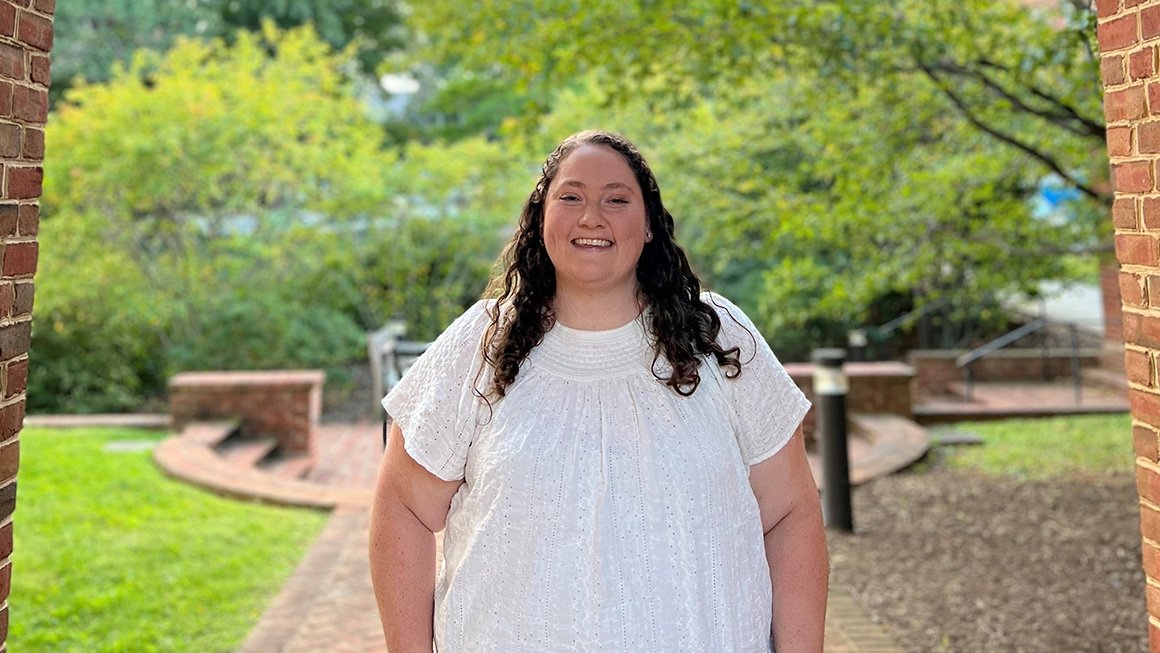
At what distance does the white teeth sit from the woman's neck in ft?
0.38

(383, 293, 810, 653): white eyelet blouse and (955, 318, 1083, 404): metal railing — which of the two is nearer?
(383, 293, 810, 653): white eyelet blouse

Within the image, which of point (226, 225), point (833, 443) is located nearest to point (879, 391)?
point (833, 443)

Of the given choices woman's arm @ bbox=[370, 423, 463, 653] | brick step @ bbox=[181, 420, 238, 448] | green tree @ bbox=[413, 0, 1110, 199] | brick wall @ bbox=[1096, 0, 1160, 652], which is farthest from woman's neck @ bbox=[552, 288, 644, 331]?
brick step @ bbox=[181, 420, 238, 448]

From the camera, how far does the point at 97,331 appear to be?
12.0 meters

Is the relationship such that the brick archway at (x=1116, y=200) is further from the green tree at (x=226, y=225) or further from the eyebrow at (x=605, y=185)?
the green tree at (x=226, y=225)

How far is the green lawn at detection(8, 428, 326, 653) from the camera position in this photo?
4.75 m

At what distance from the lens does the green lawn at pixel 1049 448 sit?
8.31 metres

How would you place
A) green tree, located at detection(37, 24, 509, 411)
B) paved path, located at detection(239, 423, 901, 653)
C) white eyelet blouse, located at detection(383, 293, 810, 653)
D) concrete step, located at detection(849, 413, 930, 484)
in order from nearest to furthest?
1. white eyelet blouse, located at detection(383, 293, 810, 653)
2. paved path, located at detection(239, 423, 901, 653)
3. concrete step, located at detection(849, 413, 930, 484)
4. green tree, located at detection(37, 24, 509, 411)

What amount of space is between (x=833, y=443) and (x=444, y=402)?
4958 mm

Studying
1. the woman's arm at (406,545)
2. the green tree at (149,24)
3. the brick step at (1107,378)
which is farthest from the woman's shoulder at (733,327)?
the green tree at (149,24)

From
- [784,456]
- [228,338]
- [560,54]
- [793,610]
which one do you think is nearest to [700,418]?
[784,456]

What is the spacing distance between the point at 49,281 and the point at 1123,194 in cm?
1142

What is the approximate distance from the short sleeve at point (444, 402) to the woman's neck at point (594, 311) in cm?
17

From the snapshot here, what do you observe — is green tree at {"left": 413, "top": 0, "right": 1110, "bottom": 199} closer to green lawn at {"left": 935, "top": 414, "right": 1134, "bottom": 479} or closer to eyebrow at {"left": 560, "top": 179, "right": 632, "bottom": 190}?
green lawn at {"left": 935, "top": 414, "right": 1134, "bottom": 479}
